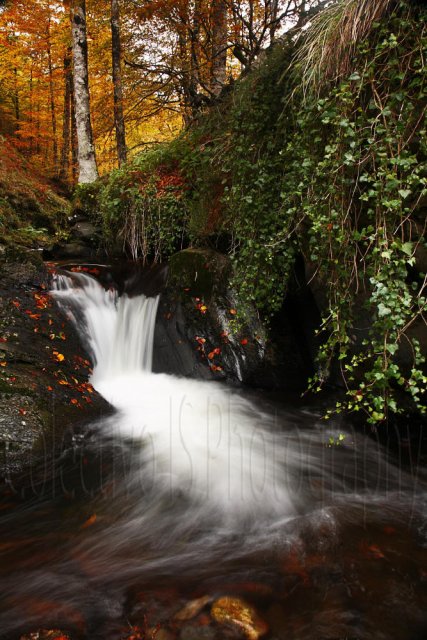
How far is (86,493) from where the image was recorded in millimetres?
3586

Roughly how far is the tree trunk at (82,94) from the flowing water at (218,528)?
739cm

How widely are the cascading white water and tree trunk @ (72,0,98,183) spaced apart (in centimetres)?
492

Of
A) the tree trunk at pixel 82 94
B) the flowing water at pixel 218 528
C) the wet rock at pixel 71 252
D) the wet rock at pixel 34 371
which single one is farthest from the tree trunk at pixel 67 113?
the flowing water at pixel 218 528

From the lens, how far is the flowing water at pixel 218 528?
2.29m

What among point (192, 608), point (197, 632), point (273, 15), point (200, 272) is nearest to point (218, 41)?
point (273, 15)

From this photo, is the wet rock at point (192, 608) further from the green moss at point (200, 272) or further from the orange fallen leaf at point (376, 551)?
the green moss at point (200, 272)

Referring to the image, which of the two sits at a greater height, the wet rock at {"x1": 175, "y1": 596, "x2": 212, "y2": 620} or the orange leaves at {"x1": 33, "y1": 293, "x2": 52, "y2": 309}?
the orange leaves at {"x1": 33, "y1": 293, "x2": 52, "y2": 309}

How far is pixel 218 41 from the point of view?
29.1 feet

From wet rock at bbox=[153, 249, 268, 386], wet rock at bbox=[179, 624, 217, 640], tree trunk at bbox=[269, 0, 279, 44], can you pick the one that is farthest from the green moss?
tree trunk at bbox=[269, 0, 279, 44]

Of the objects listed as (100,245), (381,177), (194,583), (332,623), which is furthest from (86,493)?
(100,245)

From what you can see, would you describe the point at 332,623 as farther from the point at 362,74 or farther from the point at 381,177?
the point at 362,74

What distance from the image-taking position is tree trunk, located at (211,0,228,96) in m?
8.30

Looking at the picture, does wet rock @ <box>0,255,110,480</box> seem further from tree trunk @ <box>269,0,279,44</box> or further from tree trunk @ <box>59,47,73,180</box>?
tree trunk @ <box>59,47,73,180</box>

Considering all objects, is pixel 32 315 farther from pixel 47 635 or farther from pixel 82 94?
pixel 82 94
